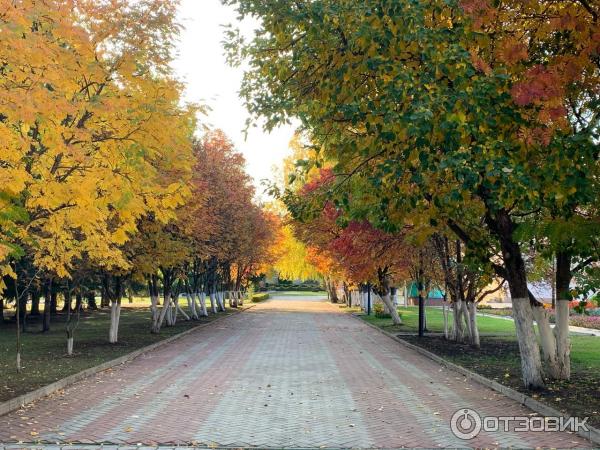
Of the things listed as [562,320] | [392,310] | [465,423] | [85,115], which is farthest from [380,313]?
[85,115]

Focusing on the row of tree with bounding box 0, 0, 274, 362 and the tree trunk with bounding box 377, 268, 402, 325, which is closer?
the row of tree with bounding box 0, 0, 274, 362

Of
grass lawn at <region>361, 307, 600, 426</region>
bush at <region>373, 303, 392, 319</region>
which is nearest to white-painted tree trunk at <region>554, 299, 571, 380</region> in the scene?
grass lawn at <region>361, 307, 600, 426</region>

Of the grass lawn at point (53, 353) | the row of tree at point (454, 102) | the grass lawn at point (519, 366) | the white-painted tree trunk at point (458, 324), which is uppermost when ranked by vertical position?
the row of tree at point (454, 102)

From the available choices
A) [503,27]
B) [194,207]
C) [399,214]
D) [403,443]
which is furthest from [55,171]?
[194,207]

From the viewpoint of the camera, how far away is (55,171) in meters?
10.9

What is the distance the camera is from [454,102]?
8.34 m

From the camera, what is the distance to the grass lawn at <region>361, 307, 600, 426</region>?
11.2 metres

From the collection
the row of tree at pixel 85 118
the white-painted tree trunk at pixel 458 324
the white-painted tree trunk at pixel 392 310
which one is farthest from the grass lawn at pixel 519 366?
the row of tree at pixel 85 118

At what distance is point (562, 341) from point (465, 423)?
5.38 metres

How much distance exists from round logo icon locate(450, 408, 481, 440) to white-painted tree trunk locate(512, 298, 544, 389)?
94.5 inches

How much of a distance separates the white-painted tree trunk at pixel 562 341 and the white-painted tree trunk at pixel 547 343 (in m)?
0.10

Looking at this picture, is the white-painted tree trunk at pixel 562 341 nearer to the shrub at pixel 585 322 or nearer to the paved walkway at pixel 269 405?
the paved walkway at pixel 269 405

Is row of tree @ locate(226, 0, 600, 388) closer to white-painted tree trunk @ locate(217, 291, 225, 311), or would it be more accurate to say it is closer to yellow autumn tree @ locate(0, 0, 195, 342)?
yellow autumn tree @ locate(0, 0, 195, 342)

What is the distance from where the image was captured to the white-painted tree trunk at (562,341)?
1387 centimetres
